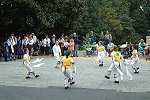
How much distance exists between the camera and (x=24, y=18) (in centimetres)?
3328

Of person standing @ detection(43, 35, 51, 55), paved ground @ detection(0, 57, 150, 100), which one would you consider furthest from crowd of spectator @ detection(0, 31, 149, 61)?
paved ground @ detection(0, 57, 150, 100)

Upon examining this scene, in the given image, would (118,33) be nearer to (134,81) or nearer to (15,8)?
(15,8)

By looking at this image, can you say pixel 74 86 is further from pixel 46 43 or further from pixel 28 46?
pixel 46 43

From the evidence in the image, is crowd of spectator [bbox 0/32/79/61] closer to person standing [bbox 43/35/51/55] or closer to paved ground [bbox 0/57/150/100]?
person standing [bbox 43/35/51/55]

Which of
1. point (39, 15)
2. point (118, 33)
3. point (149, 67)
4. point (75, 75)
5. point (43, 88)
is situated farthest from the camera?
point (118, 33)

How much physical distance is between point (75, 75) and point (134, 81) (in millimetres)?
3788

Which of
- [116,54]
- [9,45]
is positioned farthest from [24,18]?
[116,54]

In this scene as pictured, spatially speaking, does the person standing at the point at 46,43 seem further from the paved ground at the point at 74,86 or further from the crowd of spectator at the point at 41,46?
the paved ground at the point at 74,86

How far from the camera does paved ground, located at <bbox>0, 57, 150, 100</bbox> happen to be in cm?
1483

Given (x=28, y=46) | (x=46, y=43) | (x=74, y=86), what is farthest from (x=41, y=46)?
(x=74, y=86)

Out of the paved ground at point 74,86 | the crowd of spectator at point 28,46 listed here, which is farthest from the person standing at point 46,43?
the paved ground at point 74,86

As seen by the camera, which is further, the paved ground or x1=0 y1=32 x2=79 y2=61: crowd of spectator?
x1=0 y1=32 x2=79 y2=61: crowd of spectator

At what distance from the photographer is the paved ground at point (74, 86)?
14.8m

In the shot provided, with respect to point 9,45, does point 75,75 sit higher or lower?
lower
